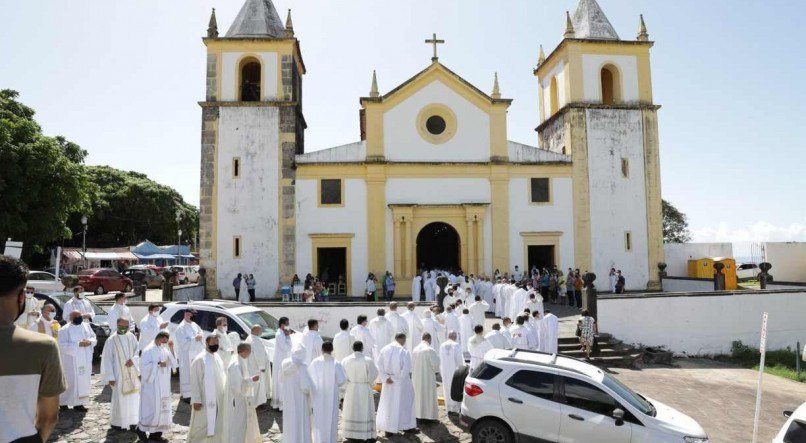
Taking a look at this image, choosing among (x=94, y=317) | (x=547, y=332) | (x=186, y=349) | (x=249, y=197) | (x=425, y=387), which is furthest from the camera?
(x=249, y=197)

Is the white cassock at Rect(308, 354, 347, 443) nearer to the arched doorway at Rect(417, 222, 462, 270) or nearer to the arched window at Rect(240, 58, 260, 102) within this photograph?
the arched doorway at Rect(417, 222, 462, 270)

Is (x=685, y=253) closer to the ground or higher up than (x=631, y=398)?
higher up

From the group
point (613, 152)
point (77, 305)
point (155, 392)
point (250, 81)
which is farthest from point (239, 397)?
point (613, 152)

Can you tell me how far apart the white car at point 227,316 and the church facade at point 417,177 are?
39.4 ft

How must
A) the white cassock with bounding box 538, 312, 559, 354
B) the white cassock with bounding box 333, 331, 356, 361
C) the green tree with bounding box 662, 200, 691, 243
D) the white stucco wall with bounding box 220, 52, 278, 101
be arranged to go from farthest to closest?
the green tree with bounding box 662, 200, 691, 243, the white stucco wall with bounding box 220, 52, 278, 101, the white cassock with bounding box 538, 312, 559, 354, the white cassock with bounding box 333, 331, 356, 361

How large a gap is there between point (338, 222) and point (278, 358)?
1525 centimetres

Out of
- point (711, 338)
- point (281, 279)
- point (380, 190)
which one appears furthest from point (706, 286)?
point (281, 279)

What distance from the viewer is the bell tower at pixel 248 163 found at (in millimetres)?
24188

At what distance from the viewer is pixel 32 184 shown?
25.7 m

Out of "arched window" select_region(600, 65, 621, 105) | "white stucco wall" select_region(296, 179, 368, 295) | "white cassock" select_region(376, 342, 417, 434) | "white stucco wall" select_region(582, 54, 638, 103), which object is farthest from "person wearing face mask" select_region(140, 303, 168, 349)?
"arched window" select_region(600, 65, 621, 105)

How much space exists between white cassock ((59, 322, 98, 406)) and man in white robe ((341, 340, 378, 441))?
4.68m

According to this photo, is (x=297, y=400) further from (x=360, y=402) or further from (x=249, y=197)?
(x=249, y=197)

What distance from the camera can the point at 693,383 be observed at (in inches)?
537

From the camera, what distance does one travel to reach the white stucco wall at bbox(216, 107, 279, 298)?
24.2m
